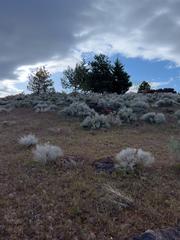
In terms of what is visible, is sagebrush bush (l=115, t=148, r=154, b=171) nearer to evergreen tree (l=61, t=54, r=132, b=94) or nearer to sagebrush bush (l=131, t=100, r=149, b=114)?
sagebrush bush (l=131, t=100, r=149, b=114)

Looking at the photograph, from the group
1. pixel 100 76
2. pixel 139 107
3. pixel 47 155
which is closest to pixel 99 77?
pixel 100 76

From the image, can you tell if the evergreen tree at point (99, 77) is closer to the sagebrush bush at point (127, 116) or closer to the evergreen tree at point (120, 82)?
the evergreen tree at point (120, 82)

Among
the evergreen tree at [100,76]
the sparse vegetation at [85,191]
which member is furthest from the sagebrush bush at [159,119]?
the evergreen tree at [100,76]

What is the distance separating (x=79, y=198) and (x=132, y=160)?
206cm

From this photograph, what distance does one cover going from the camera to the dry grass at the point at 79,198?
582 cm

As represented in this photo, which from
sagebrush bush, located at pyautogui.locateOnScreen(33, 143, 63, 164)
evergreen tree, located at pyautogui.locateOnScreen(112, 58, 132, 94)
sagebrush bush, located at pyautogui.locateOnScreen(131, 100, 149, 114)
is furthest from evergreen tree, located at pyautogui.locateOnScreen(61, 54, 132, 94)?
sagebrush bush, located at pyautogui.locateOnScreen(33, 143, 63, 164)

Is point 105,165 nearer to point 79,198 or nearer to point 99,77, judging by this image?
point 79,198

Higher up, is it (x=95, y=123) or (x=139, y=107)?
(x=139, y=107)

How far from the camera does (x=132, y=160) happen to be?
331 inches

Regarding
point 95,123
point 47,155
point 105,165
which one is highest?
point 95,123

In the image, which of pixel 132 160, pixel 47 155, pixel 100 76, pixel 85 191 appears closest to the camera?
pixel 85 191

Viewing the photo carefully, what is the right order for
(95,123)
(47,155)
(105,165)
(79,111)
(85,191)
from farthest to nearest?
1. (79,111)
2. (95,123)
3. (47,155)
4. (105,165)
5. (85,191)

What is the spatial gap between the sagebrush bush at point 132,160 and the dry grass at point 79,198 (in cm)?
22

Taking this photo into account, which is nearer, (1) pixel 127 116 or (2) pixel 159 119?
(2) pixel 159 119
